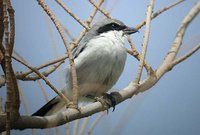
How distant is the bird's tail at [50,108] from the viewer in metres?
2.23

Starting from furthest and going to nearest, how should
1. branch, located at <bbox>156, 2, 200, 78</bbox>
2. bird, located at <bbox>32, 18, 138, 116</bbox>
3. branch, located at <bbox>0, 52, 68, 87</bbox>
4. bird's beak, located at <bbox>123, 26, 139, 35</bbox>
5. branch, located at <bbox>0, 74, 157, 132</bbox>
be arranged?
bird's beak, located at <bbox>123, 26, 139, 35</bbox> → bird, located at <bbox>32, 18, 138, 116</bbox> → branch, located at <bbox>0, 52, 68, 87</bbox> → branch, located at <bbox>156, 2, 200, 78</bbox> → branch, located at <bbox>0, 74, 157, 132</bbox>

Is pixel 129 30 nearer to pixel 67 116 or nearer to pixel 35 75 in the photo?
pixel 35 75

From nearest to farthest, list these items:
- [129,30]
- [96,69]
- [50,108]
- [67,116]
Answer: [67,116]
[50,108]
[96,69]
[129,30]

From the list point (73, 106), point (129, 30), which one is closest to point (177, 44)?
point (73, 106)

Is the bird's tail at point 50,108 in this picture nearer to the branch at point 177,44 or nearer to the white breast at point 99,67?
the white breast at point 99,67

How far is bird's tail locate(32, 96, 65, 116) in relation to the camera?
223 centimetres

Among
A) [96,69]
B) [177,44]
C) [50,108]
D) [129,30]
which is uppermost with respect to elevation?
[177,44]

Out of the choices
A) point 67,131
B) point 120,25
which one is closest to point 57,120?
point 67,131

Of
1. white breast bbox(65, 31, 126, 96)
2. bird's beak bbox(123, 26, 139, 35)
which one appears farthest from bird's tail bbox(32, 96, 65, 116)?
bird's beak bbox(123, 26, 139, 35)

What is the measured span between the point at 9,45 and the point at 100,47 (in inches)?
58.3

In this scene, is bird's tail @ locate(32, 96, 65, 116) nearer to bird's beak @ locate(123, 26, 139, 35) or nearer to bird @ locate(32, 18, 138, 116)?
bird @ locate(32, 18, 138, 116)

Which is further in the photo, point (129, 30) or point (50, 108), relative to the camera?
point (129, 30)

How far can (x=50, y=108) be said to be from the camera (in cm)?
228

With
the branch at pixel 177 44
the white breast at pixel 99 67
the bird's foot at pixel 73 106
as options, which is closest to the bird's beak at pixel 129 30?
the white breast at pixel 99 67
